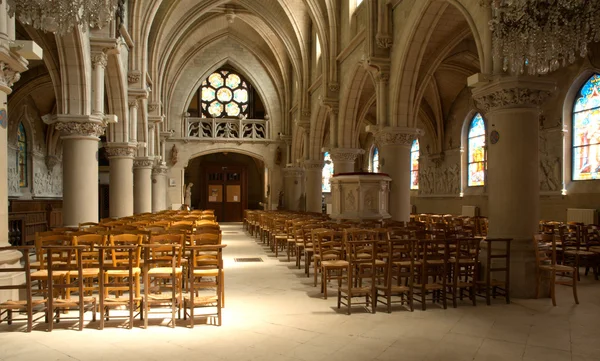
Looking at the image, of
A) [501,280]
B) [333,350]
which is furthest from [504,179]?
[333,350]

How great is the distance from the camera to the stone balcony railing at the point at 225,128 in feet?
106

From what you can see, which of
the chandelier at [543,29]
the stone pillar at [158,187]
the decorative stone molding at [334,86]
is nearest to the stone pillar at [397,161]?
the decorative stone molding at [334,86]

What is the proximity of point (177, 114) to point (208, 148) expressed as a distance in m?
2.91

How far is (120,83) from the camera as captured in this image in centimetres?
1625

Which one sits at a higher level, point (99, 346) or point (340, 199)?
point (340, 199)

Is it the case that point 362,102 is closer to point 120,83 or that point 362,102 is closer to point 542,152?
point 542,152

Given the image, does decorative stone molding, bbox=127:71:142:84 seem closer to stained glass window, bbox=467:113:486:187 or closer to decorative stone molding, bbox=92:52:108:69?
decorative stone molding, bbox=92:52:108:69

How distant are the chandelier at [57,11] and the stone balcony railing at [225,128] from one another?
86.1 feet

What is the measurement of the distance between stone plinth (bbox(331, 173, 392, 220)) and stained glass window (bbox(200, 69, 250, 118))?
21.9m

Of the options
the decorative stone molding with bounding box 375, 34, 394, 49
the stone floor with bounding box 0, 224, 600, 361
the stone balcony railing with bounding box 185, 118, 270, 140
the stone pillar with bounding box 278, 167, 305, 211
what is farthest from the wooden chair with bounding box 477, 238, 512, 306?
the stone balcony railing with bounding box 185, 118, 270, 140

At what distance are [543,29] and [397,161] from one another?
898cm

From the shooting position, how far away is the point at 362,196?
13266mm

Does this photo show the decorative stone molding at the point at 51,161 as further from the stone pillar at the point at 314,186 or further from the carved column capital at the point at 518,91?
the carved column capital at the point at 518,91

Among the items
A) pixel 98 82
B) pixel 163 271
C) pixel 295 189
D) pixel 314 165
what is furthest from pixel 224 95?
pixel 163 271
